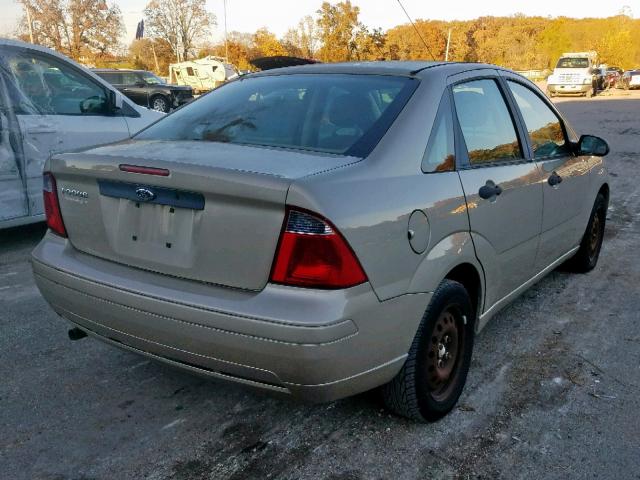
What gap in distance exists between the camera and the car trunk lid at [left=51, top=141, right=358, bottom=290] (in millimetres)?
2172

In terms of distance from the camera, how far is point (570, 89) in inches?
1363

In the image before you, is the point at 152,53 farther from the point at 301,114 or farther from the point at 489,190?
the point at 489,190

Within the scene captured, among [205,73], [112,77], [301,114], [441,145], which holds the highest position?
[301,114]

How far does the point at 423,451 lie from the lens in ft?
8.43

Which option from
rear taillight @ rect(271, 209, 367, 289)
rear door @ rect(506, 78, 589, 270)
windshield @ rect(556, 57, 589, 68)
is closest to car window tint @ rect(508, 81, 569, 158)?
rear door @ rect(506, 78, 589, 270)

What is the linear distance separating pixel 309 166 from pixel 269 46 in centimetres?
6845

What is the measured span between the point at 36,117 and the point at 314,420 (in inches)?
161

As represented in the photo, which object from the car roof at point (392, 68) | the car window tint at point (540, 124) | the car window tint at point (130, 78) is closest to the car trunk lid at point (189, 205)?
the car roof at point (392, 68)

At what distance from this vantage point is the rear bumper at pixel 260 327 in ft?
6.92

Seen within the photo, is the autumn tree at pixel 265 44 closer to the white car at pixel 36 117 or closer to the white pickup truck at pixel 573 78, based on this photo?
the white pickup truck at pixel 573 78

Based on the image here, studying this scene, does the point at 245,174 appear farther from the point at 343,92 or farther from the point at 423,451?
the point at 423,451

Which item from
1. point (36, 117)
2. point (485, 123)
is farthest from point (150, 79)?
point (485, 123)

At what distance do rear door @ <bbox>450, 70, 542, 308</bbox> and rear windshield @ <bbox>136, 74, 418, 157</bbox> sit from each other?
0.41m

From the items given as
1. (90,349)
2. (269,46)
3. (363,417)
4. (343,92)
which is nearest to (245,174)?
(343,92)
